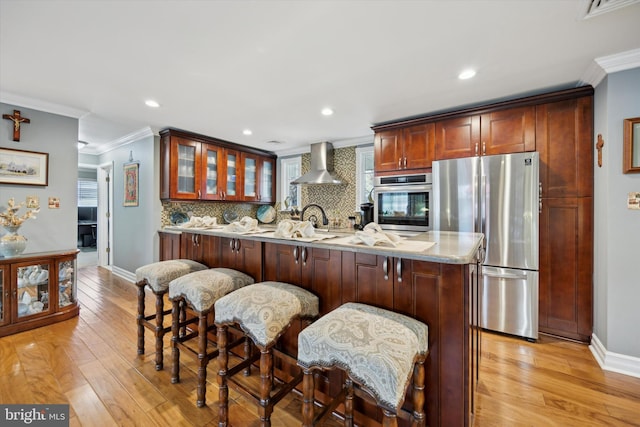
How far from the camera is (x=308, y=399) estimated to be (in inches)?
45.4

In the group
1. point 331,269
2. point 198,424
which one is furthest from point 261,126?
point 198,424

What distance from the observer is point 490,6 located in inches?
57.4

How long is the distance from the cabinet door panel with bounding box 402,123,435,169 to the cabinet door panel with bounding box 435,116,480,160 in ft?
0.23

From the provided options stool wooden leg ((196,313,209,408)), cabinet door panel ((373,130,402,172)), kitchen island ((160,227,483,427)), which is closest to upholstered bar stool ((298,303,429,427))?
kitchen island ((160,227,483,427))

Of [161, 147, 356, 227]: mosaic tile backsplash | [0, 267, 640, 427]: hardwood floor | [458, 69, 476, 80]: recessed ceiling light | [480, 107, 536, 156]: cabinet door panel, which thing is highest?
[458, 69, 476, 80]: recessed ceiling light

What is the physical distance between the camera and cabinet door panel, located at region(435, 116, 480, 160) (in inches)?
112

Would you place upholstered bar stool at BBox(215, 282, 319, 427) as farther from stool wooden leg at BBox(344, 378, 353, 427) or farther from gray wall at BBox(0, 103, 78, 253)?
gray wall at BBox(0, 103, 78, 253)

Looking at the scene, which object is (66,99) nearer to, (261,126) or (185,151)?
(185,151)

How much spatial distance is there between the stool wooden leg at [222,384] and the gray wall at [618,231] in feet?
9.25

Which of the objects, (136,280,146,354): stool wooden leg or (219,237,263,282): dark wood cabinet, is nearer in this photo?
(219,237,263,282): dark wood cabinet

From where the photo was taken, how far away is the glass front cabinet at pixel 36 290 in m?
2.54

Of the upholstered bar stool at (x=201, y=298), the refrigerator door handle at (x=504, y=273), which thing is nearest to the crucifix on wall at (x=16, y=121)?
the upholstered bar stool at (x=201, y=298)

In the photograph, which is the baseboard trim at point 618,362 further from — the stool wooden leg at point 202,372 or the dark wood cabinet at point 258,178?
the dark wood cabinet at point 258,178

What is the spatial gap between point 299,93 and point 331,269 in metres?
1.84
